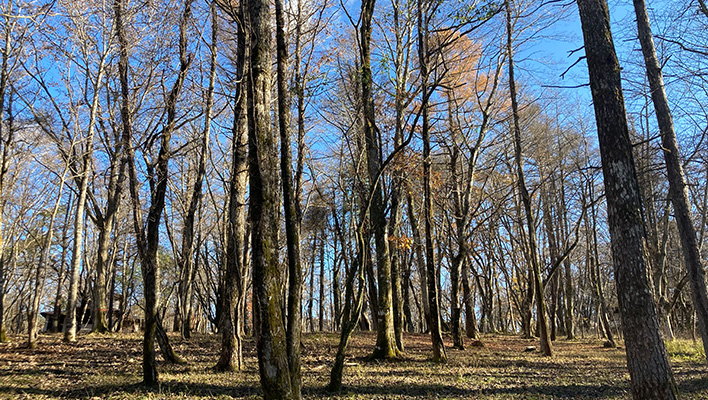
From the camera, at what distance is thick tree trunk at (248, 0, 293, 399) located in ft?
13.0

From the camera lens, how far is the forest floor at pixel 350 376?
609 cm

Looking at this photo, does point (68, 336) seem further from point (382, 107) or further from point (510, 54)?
point (510, 54)

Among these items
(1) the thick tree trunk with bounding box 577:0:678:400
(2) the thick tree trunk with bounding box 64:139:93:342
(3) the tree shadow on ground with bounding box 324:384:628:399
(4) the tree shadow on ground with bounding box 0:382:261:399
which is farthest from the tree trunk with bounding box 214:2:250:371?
(2) the thick tree trunk with bounding box 64:139:93:342

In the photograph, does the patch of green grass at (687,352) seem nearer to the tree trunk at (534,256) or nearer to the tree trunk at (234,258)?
the tree trunk at (534,256)

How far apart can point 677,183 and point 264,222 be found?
874cm

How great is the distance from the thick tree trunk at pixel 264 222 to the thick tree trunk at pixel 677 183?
7724mm

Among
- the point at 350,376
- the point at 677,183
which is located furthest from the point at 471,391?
the point at 677,183

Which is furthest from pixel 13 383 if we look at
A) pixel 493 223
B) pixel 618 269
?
pixel 493 223

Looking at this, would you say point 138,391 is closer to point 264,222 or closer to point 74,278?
point 264,222

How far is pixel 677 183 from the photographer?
27.3 ft

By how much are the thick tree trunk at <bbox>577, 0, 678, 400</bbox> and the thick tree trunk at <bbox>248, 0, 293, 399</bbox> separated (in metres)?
4.23

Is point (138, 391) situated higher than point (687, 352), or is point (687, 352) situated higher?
point (138, 391)

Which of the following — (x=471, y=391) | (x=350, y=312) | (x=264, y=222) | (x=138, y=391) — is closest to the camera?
(x=264, y=222)

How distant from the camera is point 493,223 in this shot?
22.9m
